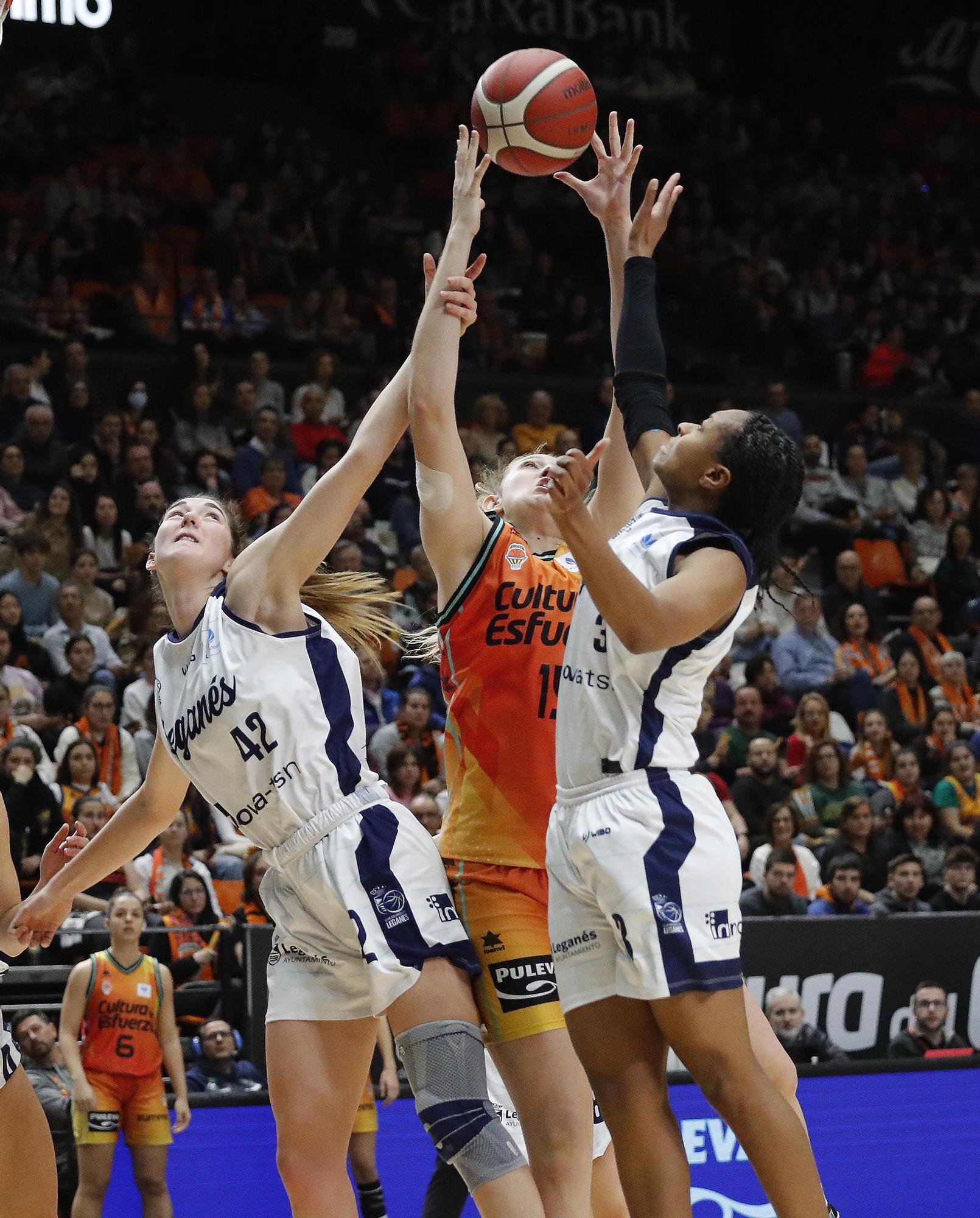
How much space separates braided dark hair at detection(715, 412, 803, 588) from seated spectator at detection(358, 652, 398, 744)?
817 centimetres

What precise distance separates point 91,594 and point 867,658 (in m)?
6.56

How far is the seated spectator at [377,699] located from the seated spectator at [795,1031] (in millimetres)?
3847

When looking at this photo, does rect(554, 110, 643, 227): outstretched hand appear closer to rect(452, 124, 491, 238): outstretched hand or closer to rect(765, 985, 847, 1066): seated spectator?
rect(452, 124, 491, 238): outstretched hand

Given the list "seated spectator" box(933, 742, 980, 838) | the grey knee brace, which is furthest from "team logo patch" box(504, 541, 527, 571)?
"seated spectator" box(933, 742, 980, 838)

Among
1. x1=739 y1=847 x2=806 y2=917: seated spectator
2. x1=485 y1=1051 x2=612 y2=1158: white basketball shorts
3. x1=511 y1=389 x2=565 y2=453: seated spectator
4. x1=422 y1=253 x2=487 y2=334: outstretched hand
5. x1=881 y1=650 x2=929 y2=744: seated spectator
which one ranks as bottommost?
x1=739 y1=847 x2=806 y2=917: seated spectator

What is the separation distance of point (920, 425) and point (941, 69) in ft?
25.7

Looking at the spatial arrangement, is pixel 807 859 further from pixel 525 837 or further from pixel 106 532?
pixel 525 837

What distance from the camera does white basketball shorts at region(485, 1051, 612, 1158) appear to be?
4336 millimetres

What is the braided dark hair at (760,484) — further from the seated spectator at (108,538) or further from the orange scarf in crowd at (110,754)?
the seated spectator at (108,538)

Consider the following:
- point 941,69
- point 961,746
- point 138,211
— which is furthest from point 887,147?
point 961,746

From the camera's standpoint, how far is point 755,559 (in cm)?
400

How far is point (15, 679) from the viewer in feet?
37.5

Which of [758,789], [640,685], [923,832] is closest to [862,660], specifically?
[923,832]

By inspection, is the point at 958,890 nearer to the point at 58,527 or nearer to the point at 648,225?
the point at 58,527
